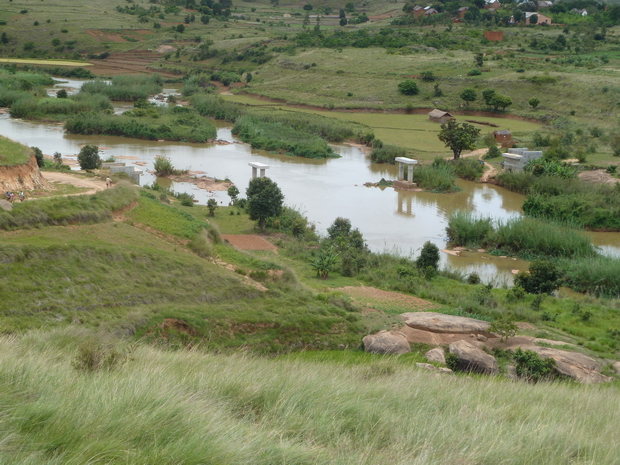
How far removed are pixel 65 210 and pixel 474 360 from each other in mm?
9528

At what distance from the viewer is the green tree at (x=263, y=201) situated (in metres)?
24.6

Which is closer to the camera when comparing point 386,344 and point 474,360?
point 474,360

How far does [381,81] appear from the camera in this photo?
62.4 m

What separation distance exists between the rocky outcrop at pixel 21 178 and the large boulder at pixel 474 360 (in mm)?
10750

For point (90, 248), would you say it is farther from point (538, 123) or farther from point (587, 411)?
point (538, 123)

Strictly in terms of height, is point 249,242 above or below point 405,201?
above

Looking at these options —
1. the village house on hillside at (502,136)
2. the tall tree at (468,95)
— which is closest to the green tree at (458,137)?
the village house on hillside at (502,136)

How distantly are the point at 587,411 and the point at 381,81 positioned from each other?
57.1 meters

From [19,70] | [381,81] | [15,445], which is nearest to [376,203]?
[15,445]

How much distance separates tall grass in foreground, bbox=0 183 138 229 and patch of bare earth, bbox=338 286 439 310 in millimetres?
6312

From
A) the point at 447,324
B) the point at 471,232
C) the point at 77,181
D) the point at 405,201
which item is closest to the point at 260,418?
the point at 447,324

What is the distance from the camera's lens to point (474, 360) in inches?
511

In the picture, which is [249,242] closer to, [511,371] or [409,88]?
[511,371]

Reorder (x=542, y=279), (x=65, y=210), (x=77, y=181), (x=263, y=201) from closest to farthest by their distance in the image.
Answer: (x=65, y=210) → (x=542, y=279) → (x=77, y=181) → (x=263, y=201)
